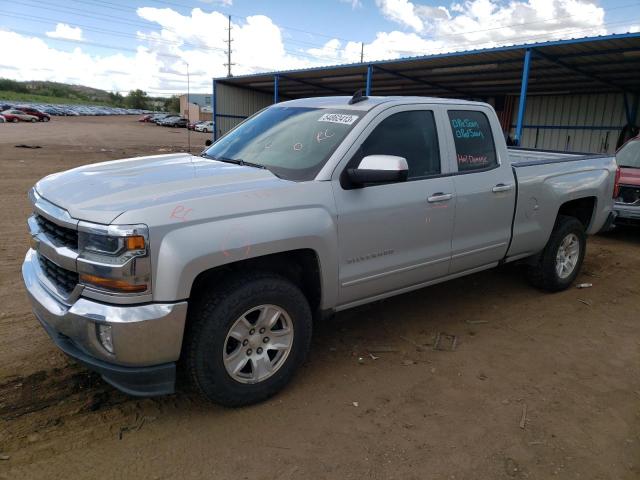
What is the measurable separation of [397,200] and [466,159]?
983mm

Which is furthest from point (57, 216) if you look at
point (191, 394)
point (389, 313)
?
point (389, 313)

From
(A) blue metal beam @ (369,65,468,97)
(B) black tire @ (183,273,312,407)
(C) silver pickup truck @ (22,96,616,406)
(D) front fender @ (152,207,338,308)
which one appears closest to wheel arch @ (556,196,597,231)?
(C) silver pickup truck @ (22,96,616,406)

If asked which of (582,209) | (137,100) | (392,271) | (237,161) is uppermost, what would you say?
(137,100)

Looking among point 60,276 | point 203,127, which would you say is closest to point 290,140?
point 60,276

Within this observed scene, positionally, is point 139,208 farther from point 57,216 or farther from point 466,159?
point 466,159

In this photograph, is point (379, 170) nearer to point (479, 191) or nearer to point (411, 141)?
point (411, 141)

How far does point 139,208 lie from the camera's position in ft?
8.62

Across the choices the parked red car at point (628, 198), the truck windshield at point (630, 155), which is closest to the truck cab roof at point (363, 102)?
the parked red car at point (628, 198)

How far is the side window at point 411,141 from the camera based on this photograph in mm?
3645

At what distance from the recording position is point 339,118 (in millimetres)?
3760

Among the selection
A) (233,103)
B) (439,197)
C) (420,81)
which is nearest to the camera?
(439,197)

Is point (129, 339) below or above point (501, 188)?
below

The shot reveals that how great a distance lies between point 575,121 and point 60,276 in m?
21.3

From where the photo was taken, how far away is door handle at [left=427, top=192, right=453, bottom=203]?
12.6 feet
